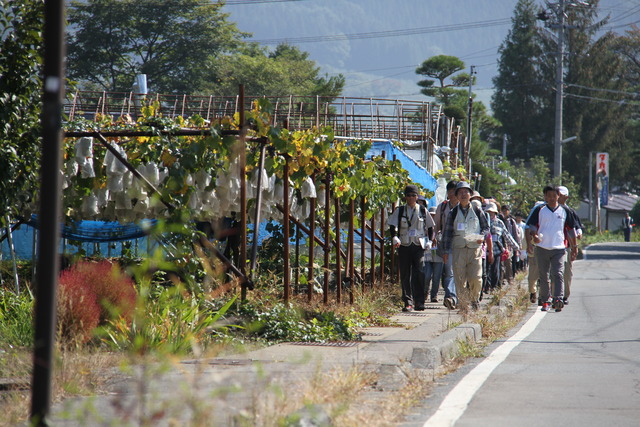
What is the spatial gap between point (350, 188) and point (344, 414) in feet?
24.2

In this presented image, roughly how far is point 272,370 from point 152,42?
49659mm

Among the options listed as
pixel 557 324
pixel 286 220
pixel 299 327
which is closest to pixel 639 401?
pixel 299 327

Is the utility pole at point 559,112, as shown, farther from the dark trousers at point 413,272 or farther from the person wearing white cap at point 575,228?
the dark trousers at point 413,272

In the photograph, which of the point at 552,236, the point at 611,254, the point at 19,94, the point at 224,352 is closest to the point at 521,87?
the point at 611,254

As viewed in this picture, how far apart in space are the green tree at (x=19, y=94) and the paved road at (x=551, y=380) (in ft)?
14.8

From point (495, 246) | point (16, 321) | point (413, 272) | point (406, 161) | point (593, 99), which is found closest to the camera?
point (16, 321)

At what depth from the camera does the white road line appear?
19.1 feet

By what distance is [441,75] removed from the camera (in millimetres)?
64375

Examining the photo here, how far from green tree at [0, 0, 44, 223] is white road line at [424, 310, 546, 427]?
4.62 metres

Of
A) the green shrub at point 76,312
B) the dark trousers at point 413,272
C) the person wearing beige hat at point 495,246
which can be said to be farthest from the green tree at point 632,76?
the green shrub at point 76,312

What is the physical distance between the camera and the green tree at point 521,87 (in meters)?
73.5

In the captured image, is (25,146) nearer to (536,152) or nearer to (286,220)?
(286,220)

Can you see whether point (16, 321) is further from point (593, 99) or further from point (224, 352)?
point (593, 99)

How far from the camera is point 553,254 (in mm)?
12242
